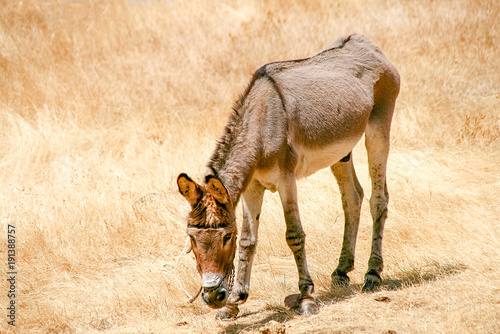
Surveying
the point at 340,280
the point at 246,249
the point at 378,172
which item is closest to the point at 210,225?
the point at 246,249

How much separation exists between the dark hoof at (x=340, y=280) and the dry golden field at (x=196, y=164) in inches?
5.5

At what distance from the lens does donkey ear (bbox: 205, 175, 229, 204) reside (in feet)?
15.7

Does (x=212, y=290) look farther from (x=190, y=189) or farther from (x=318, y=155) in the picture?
(x=318, y=155)

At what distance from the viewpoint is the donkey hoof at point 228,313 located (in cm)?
573

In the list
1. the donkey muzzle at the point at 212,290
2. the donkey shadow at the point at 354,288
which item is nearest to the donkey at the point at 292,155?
the donkey muzzle at the point at 212,290

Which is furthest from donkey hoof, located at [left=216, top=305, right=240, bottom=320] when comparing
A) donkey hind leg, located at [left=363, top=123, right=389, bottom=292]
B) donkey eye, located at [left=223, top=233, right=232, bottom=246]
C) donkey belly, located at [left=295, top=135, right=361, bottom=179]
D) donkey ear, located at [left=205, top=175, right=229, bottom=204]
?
donkey hind leg, located at [left=363, top=123, right=389, bottom=292]

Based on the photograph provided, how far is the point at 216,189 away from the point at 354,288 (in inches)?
94.3

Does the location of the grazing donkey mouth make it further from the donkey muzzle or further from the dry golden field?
the dry golden field

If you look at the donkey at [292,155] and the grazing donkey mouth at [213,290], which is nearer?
the grazing donkey mouth at [213,290]

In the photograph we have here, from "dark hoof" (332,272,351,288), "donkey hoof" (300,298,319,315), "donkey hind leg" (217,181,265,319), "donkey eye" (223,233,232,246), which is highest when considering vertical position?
"donkey eye" (223,233,232,246)

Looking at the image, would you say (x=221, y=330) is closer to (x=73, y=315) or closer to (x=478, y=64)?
(x=73, y=315)

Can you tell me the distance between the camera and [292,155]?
5.71m

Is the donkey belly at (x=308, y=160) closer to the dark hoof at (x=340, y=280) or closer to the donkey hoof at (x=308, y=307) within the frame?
the donkey hoof at (x=308, y=307)

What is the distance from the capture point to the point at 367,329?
4.94m
